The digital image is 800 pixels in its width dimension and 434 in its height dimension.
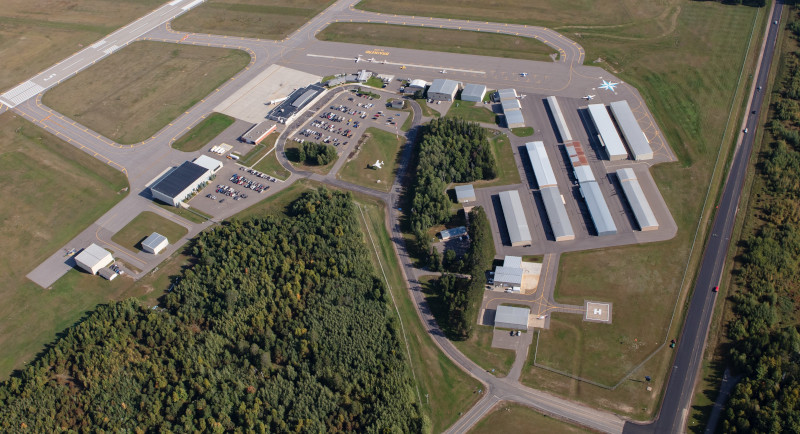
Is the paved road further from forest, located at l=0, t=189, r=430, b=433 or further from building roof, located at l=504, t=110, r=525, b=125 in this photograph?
building roof, located at l=504, t=110, r=525, b=125

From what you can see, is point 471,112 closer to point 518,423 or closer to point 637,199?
point 637,199

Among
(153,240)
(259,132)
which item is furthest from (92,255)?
(259,132)

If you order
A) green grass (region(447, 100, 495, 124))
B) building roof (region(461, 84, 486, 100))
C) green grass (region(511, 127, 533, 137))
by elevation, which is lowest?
green grass (region(511, 127, 533, 137))

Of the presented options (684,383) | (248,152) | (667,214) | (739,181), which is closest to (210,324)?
(248,152)

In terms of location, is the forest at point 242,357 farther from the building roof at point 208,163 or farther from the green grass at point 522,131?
the green grass at point 522,131

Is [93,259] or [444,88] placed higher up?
[444,88]

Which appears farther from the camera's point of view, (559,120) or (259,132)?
(259,132)

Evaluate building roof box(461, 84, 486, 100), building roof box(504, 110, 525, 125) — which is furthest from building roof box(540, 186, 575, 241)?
building roof box(461, 84, 486, 100)
